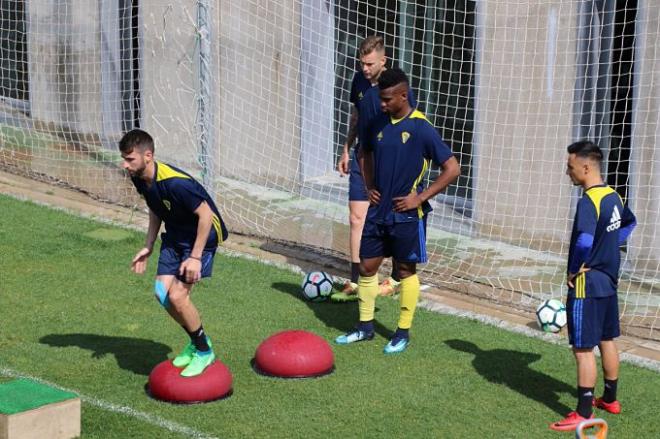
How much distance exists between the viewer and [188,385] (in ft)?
22.6

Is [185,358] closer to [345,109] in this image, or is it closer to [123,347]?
[123,347]

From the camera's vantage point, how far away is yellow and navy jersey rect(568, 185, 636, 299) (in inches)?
259

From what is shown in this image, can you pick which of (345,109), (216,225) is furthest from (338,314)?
(345,109)

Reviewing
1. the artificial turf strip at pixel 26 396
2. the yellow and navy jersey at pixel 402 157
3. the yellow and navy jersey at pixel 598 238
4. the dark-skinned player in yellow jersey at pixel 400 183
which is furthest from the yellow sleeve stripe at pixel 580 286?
the artificial turf strip at pixel 26 396

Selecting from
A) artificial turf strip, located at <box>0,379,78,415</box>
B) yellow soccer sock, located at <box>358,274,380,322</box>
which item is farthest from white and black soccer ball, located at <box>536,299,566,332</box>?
artificial turf strip, located at <box>0,379,78,415</box>

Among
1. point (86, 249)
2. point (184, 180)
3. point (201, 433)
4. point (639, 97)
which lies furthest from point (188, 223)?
point (639, 97)

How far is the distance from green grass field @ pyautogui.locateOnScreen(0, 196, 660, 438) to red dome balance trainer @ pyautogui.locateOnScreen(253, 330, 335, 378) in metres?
0.07

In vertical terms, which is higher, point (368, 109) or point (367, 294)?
point (368, 109)

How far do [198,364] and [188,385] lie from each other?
0.68ft

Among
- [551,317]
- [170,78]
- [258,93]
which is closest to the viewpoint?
[551,317]

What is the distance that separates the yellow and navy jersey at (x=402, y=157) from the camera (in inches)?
304

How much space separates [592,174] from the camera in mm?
6656

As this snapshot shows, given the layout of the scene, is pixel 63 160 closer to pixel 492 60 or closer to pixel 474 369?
pixel 492 60

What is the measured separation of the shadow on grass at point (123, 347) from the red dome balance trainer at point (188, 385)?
0.55m
